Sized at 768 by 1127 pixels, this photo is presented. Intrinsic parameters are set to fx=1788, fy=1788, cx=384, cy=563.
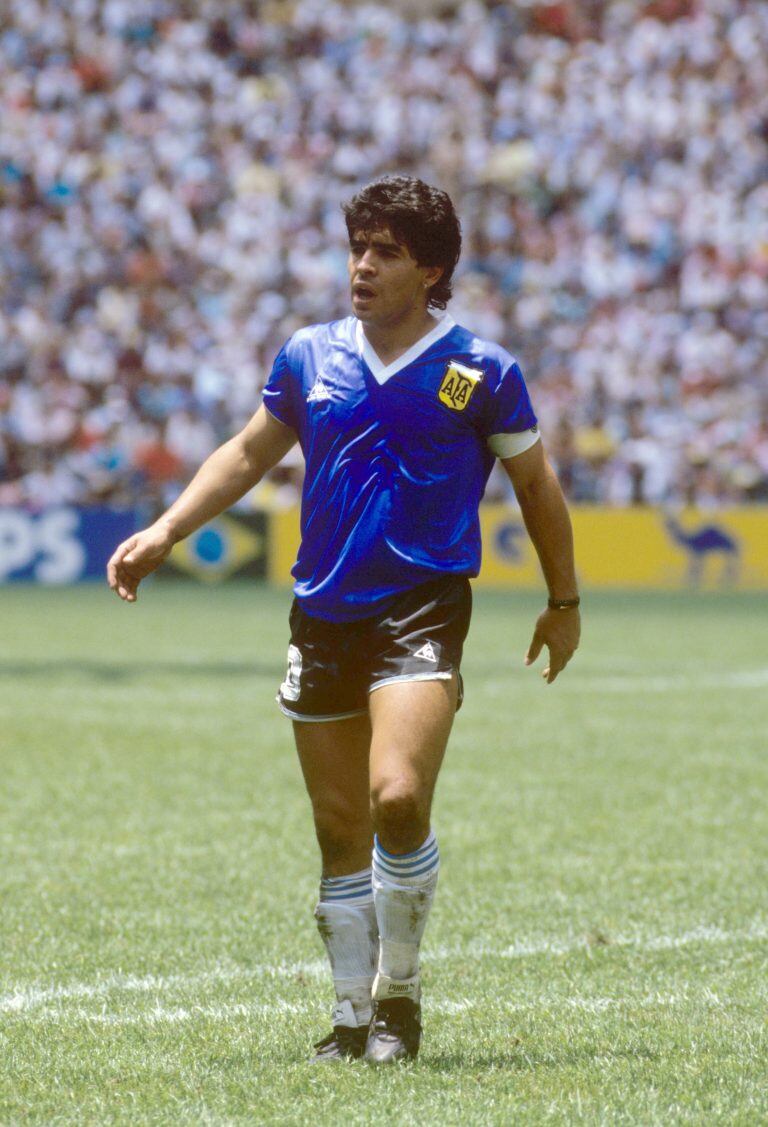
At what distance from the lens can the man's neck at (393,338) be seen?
13.6 ft

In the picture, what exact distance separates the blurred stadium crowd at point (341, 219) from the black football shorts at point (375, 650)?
17.5 metres

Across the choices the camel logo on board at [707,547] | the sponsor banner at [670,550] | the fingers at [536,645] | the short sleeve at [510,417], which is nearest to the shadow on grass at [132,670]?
the fingers at [536,645]

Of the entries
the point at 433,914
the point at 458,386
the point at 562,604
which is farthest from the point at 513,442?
the point at 433,914

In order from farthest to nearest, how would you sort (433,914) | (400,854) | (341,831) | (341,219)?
(341,219)
(433,914)
(341,831)
(400,854)

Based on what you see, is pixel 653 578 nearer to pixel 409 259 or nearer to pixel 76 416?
pixel 76 416

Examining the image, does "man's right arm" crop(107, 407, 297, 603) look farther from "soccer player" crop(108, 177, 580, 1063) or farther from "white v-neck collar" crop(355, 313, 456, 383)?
"white v-neck collar" crop(355, 313, 456, 383)

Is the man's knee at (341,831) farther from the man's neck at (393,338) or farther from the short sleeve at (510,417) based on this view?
the man's neck at (393,338)

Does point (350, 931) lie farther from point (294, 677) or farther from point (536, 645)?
point (536, 645)

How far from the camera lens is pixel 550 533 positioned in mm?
4195

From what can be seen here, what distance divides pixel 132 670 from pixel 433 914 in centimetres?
741

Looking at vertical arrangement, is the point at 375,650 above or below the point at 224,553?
above

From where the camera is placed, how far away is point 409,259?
13.4ft

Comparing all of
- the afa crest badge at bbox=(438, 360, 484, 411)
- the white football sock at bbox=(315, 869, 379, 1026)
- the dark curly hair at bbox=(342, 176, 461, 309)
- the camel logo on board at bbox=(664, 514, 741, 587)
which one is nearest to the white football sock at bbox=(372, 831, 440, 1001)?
the white football sock at bbox=(315, 869, 379, 1026)

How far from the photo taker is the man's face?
407 centimetres
